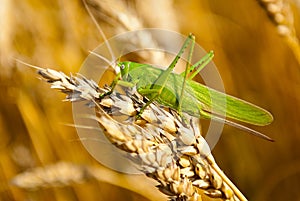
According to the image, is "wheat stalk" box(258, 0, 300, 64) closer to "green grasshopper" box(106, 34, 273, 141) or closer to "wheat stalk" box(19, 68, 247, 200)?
"green grasshopper" box(106, 34, 273, 141)

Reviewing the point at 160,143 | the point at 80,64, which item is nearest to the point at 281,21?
the point at 160,143

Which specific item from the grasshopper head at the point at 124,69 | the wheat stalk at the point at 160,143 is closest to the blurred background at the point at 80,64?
the grasshopper head at the point at 124,69

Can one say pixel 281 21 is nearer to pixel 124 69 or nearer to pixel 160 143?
pixel 124 69

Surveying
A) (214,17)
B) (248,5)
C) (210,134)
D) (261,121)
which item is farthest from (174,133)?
(248,5)

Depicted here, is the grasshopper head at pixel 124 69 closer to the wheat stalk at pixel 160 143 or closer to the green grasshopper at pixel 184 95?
the green grasshopper at pixel 184 95

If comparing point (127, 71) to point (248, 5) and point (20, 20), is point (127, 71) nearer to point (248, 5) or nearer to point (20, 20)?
point (20, 20)

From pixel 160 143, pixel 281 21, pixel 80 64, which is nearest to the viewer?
pixel 160 143
